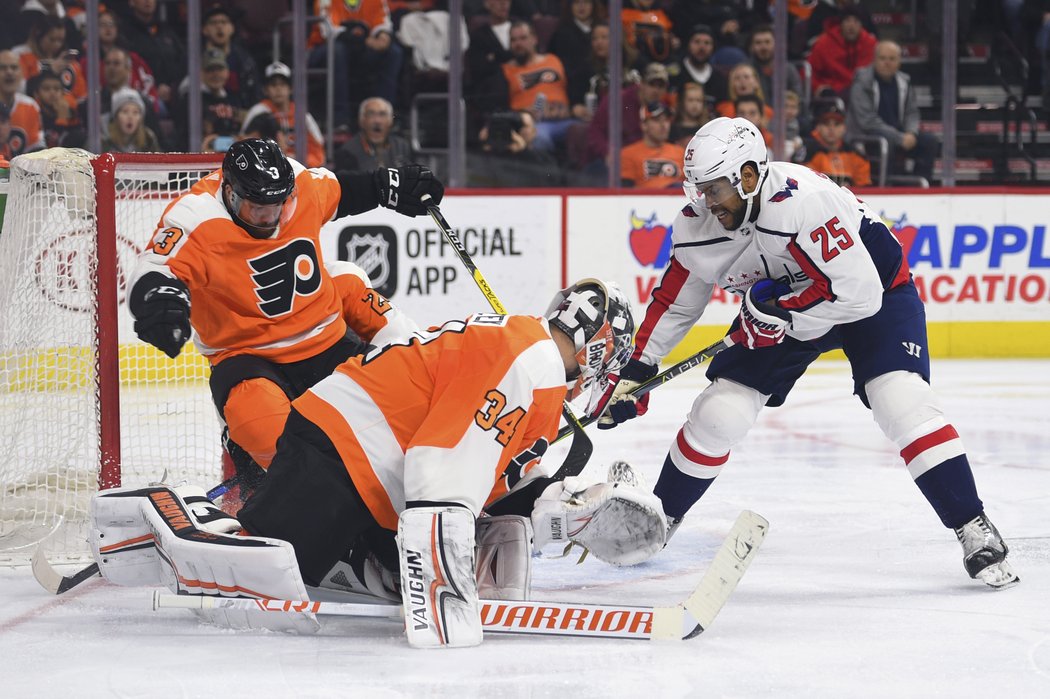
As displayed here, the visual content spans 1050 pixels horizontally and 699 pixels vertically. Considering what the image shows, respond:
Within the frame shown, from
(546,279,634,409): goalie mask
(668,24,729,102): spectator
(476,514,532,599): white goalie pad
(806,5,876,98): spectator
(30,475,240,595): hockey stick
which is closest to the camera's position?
(546,279,634,409): goalie mask

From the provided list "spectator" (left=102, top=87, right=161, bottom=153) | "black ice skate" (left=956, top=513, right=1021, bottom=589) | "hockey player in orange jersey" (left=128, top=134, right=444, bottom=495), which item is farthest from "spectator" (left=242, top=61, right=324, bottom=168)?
"black ice skate" (left=956, top=513, right=1021, bottom=589)

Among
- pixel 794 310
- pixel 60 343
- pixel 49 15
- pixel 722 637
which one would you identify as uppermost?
pixel 49 15

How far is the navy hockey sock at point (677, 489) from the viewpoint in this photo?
10.1 feet

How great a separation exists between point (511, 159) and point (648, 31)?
2.94 ft

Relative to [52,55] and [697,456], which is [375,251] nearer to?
[52,55]

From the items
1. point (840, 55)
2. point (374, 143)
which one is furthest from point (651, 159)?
point (374, 143)

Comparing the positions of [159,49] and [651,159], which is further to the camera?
[651,159]

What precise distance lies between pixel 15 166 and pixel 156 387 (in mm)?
799

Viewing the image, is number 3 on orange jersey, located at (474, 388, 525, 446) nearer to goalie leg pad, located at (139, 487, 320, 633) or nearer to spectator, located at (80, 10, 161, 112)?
goalie leg pad, located at (139, 487, 320, 633)

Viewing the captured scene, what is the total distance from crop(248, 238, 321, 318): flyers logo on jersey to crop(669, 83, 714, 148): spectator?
363 cm

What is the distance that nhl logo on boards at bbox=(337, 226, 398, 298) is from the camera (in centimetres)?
617

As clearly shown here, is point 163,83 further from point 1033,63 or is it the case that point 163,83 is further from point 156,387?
point 1033,63

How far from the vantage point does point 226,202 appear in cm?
301

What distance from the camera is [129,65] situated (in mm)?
5961
